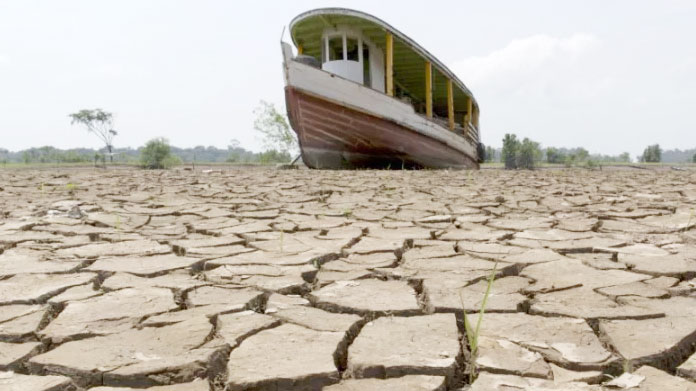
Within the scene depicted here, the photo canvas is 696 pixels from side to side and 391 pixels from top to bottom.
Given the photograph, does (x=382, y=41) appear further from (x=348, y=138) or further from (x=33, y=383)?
(x=33, y=383)

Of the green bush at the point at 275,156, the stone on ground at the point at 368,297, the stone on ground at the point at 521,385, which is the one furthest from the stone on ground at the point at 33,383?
the green bush at the point at 275,156

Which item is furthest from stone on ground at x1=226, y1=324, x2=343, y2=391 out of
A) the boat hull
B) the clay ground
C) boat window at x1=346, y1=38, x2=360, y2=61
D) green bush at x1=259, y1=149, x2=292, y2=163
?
green bush at x1=259, y1=149, x2=292, y2=163

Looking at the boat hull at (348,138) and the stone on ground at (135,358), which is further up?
the boat hull at (348,138)

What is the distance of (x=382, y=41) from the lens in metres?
9.99

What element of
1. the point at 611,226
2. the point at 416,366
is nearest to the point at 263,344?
the point at 416,366

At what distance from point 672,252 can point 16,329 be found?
2.53 metres

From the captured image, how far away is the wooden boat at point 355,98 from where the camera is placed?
350 inches

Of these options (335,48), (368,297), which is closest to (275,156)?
(335,48)

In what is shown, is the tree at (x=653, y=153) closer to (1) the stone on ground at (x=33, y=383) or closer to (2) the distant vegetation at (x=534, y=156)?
(2) the distant vegetation at (x=534, y=156)

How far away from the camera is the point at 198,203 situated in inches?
167

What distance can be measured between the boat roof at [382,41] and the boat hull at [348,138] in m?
1.37

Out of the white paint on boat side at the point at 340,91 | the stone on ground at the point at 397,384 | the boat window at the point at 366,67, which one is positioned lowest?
the stone on ground at the point at 397,384

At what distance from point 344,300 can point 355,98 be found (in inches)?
294

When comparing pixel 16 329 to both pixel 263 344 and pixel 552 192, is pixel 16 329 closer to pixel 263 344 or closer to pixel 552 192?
pixel 263 344
